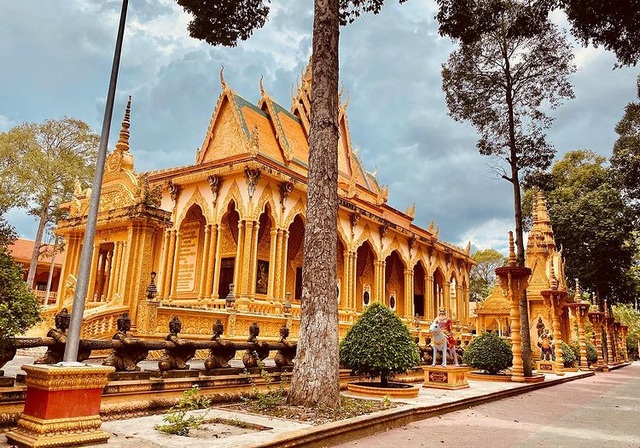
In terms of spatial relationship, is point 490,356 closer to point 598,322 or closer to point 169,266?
point 169,266

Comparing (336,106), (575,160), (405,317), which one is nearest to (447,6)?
(336,106)

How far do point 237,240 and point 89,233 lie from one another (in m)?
15.0

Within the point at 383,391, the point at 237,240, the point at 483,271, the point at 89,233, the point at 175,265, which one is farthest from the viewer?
the point at 483,271

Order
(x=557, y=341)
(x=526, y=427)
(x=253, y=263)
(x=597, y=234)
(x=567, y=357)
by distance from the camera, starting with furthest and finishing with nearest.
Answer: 1. (x=597, y=234)
2. (x=567, y=357)
3. (x=557, y=341)
4. (x=253, y=263)
5. (x=526, y=427)

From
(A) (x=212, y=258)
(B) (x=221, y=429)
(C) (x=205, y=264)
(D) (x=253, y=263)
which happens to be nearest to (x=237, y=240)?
(A) (x=212, y=258)

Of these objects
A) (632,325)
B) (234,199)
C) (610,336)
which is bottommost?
(610,336)

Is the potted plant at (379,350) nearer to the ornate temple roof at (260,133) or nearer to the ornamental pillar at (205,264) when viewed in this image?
the ornamental pillar at (205,264)

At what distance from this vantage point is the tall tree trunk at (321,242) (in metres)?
6.78

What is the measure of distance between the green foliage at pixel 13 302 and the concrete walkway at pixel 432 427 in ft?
4.48

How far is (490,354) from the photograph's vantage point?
14.5m

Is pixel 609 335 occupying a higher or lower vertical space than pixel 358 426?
higher

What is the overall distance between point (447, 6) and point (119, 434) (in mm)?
12230

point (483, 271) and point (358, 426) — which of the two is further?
point (483, 271)

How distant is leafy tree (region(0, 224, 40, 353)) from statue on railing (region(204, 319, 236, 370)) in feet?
10.4
